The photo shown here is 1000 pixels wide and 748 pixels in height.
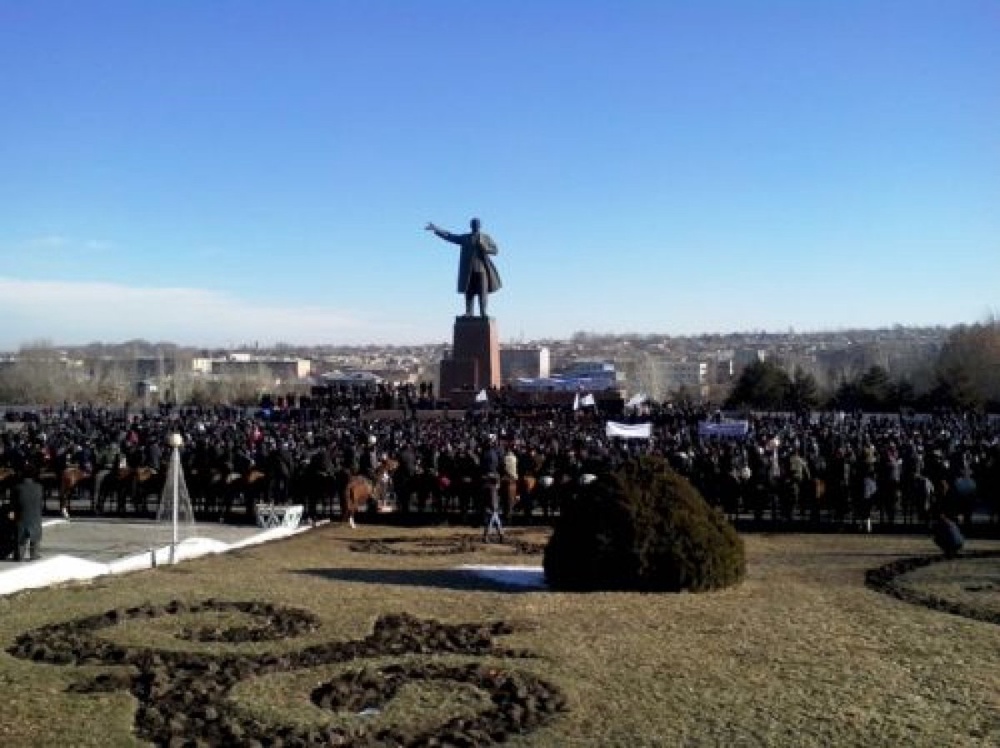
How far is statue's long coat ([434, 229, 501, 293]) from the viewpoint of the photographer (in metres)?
49.1

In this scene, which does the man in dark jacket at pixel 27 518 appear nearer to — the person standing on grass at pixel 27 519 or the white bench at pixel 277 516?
the person standing on grass at pixel 27 519

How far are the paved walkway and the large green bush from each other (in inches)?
265

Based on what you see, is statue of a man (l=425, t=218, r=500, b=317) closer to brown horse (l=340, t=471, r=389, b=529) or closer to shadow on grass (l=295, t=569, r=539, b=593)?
brown horse (l=340, t=471, r=389, b=529)

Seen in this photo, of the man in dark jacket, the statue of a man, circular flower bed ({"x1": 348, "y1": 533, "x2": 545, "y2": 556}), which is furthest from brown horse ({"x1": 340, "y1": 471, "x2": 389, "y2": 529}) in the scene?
the statue of a man

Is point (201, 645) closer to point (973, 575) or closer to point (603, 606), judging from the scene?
point (603, 606)

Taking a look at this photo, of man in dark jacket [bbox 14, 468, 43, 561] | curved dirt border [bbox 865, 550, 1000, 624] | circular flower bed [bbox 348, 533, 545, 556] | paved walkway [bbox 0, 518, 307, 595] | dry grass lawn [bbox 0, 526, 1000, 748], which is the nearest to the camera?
dry grass lawn [bbox 0, 526, 1000, 748]

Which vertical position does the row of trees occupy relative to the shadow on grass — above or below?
above

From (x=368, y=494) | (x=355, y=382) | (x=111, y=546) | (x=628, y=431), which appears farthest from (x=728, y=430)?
(x=355, y=382)

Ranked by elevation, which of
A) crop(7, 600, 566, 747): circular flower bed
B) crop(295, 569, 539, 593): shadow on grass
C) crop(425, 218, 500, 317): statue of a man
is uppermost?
crop(425, 218, 500, 317): statue of a man

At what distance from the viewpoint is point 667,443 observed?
31422mm

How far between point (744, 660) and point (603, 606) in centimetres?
261

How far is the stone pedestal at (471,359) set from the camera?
49.8 meters

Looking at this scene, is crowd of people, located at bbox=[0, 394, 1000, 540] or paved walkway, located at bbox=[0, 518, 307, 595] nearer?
paved walkway, located at bbox=[0, 518, 307, 595]

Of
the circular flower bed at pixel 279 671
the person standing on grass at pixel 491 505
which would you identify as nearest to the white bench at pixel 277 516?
the person standing on grass at pixel 491 505
